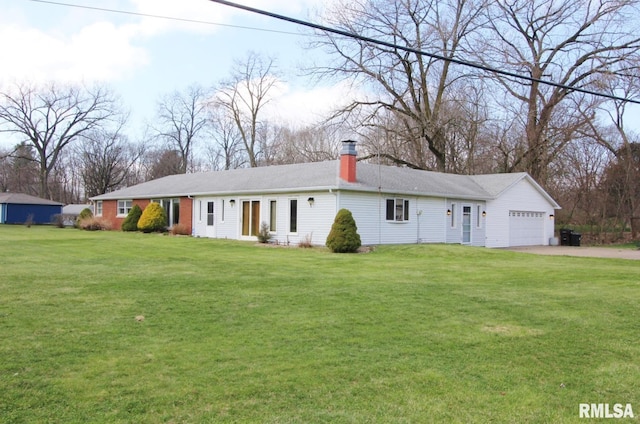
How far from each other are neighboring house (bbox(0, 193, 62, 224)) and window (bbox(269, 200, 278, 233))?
29230 mm

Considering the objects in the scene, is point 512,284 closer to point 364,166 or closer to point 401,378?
point 401,378

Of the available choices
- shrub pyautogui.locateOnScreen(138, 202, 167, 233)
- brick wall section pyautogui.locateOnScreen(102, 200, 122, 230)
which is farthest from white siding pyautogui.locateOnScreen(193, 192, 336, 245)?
brick wall section pyautogui.locateOnScreen(102, 200, 122, 230)

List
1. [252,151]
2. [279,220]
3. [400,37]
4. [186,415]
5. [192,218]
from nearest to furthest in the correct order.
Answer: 1. [186,415]
2. [279,220]
3. [192,218]
4. [400,37]
5. [252,151]

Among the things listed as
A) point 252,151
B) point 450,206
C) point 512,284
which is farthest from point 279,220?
point 252,151

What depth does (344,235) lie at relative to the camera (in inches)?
712

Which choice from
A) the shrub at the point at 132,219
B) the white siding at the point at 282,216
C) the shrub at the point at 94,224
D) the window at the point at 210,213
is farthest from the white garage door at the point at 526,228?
the shrub at the point at 94,224

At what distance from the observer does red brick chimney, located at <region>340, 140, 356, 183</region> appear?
67.1ft

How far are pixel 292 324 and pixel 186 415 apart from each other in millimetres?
2757

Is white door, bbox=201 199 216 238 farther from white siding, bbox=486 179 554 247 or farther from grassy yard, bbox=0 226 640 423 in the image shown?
grassy yard, bbox=0 226 640 423

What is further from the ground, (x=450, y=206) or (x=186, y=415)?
(x=450, y=206)

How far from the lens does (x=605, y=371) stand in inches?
202

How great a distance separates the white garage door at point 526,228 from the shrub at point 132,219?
64.3 ft

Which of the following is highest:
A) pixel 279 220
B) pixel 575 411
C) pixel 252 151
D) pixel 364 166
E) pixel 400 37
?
pixel 400 37

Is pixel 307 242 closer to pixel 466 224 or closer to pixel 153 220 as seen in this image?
pixel 466 224
